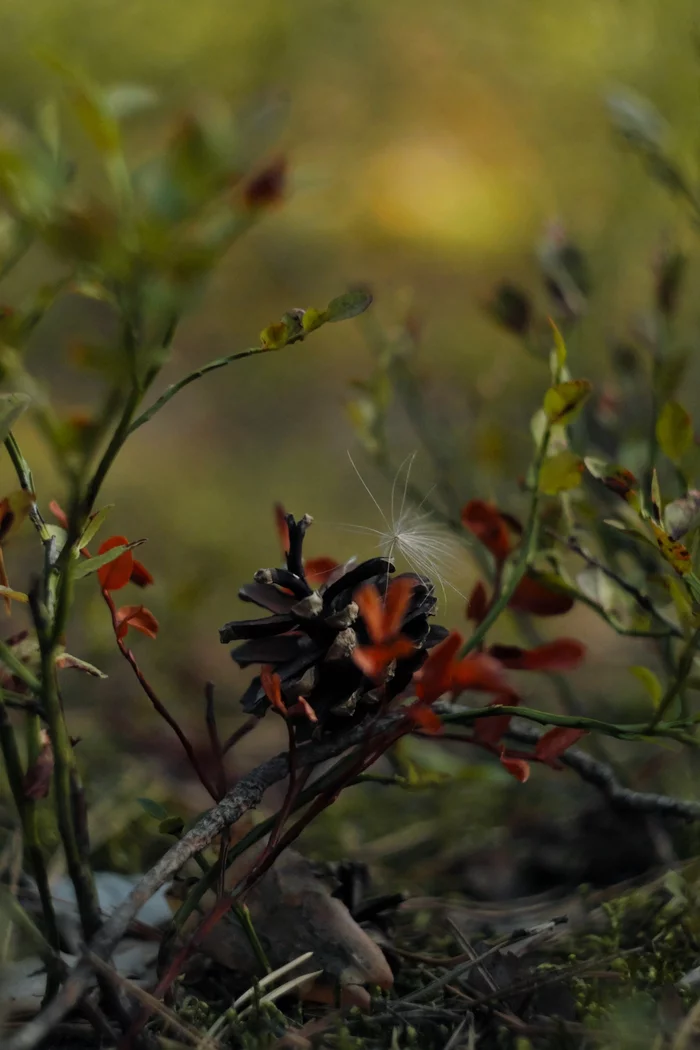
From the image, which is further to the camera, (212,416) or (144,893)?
(212,416)

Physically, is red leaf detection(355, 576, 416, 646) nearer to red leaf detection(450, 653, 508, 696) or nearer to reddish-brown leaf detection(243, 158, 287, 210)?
red leaf detection(450, 653, 508, 696)

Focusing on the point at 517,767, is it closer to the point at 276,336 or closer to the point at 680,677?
the point at 680,677

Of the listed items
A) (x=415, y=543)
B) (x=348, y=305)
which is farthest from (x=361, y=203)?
(x=348, y=305)

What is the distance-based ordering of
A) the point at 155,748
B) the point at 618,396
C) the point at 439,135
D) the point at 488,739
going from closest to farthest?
Result: 1. the point at 488,739
2. the point at 618,396
3. the point at 155,748
4. the point at 439,135

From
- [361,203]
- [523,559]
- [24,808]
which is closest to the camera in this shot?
[24,808]

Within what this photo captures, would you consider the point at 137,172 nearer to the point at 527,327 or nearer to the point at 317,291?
the point at 527,327

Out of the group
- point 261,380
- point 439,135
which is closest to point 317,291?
point 261,380
